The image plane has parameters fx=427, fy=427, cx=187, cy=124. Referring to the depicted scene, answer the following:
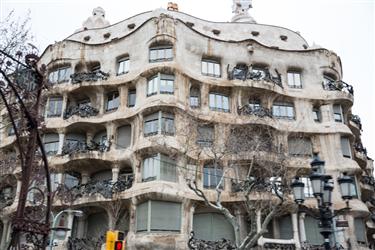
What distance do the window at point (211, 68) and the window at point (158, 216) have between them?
10.1 meters

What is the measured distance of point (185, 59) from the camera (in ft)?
94.2

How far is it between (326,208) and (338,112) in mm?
20193

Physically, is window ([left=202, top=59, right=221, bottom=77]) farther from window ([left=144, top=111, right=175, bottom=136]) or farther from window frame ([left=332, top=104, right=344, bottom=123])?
window frame ([left=332, top=104, right=344, bottom=123])

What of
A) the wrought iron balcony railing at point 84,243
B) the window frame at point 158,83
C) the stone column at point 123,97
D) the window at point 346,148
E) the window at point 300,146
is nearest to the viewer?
the wrought iron balcony railing at point 84,243

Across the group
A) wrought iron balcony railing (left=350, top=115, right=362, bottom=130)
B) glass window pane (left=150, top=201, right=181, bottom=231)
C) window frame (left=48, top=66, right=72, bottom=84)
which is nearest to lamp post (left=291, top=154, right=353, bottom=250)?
glass window pane (left=150, top=201, right=181, bottom=231)

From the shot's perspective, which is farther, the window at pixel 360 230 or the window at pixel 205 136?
the window at pixel 360 230

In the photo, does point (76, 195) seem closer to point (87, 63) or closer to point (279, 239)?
point (87, 63)

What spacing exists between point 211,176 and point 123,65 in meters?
10.3

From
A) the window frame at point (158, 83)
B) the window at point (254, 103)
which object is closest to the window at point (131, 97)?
the window frame at point (158, 83)

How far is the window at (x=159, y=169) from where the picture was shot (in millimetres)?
24391

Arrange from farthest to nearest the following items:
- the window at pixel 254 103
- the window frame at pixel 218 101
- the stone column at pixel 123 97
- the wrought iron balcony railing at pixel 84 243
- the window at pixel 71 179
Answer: the window at pixel 254 103, the window frame at pixel 218 101, the stone column at pixel 123 97, the window at pixel 71 179, the wrought iron balcony railing at pixel 84 243

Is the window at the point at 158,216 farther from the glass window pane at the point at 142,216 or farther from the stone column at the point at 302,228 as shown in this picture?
the stone column at the point at 302,228

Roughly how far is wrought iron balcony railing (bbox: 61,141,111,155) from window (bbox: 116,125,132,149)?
2.41ft

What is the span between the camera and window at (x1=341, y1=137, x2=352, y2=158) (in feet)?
95.5
